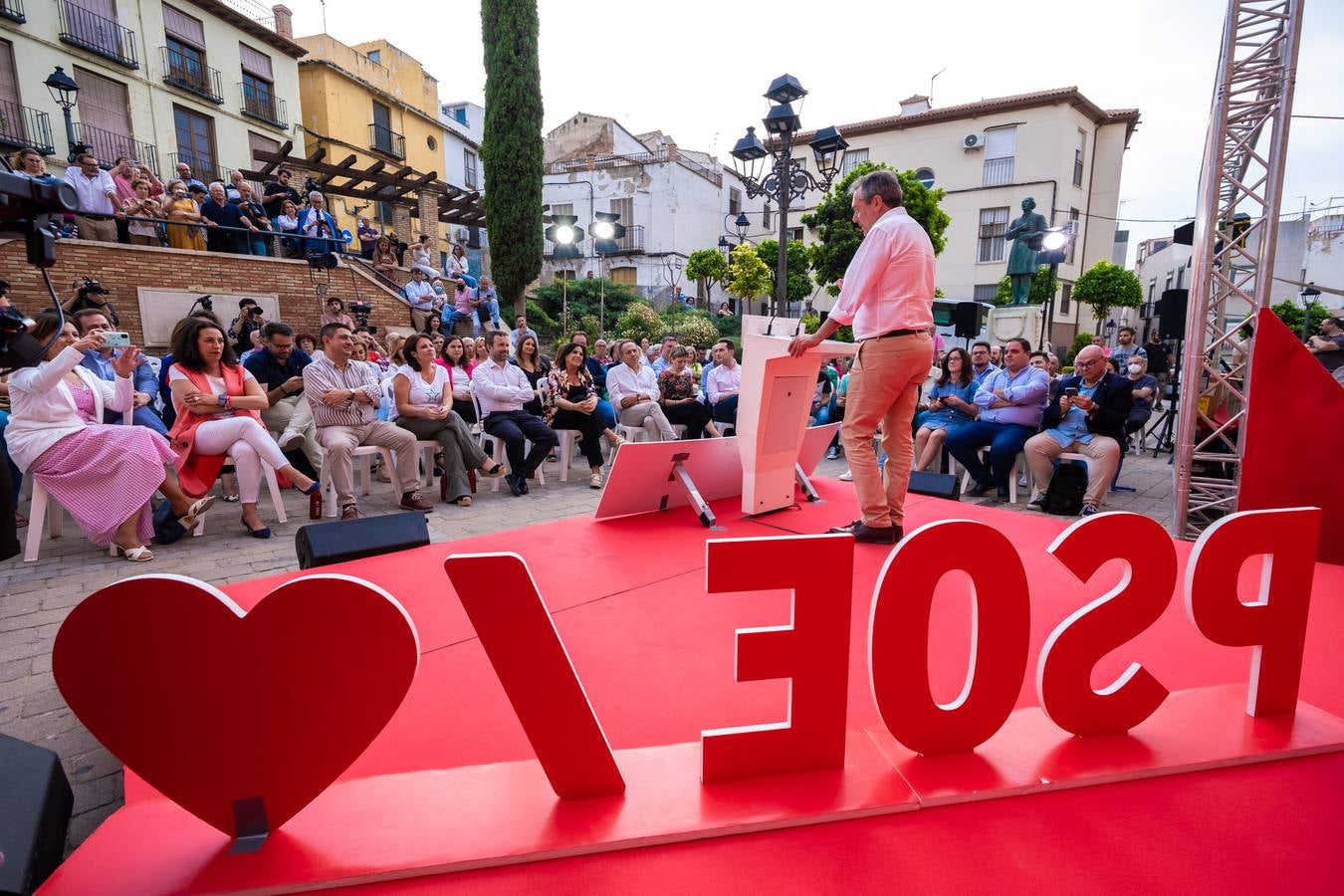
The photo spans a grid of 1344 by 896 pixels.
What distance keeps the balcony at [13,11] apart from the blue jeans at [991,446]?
1830cm

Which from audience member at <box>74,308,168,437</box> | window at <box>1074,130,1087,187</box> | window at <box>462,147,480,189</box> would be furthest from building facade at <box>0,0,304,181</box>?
window at <box>1074,130,1087,187</box>

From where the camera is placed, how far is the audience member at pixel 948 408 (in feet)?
19.2

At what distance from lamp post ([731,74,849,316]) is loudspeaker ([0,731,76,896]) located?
577 centimetres

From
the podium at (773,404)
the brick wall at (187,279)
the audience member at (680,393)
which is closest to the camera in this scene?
the podium at (773,404)

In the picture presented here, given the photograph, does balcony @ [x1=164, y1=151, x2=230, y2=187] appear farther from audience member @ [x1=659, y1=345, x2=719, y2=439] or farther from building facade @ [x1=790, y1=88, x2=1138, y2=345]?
building facade @ [x1=790, y1=88, x2=1138, y2=345]

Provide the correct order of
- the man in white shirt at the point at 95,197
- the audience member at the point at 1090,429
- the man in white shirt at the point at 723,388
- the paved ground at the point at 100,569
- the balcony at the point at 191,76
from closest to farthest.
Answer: the paved ground at the point at 100,569, the audience member at the point at 1090,429, the man in white shirt at the point at 723,388, the man in white shirt at the point at 95,197, the balcony at the point at 191,76

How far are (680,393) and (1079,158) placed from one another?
24671 millimetres

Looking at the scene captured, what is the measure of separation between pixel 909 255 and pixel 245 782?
10.2 feet

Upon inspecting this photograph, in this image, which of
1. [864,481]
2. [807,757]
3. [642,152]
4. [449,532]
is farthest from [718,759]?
[642,152]

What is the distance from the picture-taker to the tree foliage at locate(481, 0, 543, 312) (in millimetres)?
14328

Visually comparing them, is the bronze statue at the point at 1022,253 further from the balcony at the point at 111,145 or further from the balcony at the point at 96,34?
the balcony at the point at 96,34

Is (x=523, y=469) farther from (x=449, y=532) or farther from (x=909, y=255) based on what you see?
(x=909, y=255)

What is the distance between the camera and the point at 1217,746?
160cm

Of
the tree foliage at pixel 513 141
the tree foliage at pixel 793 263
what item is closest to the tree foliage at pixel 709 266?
the tree foliage at pixel 793 263
